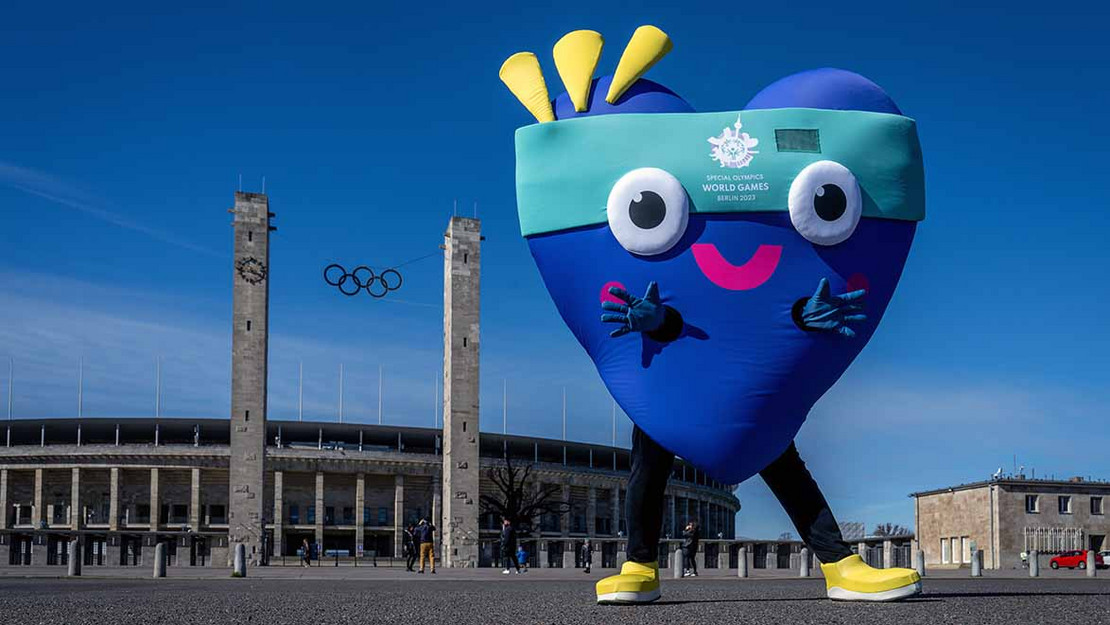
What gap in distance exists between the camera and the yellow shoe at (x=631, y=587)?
7543mm

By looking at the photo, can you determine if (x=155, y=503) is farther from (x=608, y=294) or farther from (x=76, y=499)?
(x=608, y=294)

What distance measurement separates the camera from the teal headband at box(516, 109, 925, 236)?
7242 mm

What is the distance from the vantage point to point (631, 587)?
757cm

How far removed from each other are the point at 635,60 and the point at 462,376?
3573 centimetres

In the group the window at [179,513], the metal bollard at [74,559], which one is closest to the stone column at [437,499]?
the window at [179,513]

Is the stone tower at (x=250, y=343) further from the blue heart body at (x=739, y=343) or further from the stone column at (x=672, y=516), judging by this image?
the stone column at (x=672, y=516)

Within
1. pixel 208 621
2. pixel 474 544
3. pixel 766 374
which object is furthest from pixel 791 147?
pixel 474 544

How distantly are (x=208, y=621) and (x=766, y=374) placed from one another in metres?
3.59

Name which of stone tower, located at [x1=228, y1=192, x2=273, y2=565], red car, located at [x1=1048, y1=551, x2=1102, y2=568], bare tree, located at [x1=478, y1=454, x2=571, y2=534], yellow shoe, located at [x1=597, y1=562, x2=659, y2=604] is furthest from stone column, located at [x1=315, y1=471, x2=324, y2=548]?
yellow shoe, located at [x1=597, y1=562, x2=659, y2=604]

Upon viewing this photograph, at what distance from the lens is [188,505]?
6450 centimetres

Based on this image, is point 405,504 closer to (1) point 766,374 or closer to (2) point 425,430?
(2) point 425,430

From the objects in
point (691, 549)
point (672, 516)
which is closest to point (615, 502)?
point (672, 516)

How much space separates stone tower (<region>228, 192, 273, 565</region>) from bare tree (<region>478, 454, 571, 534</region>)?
69.2ft

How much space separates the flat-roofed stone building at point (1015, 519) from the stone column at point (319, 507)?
3230 cm
